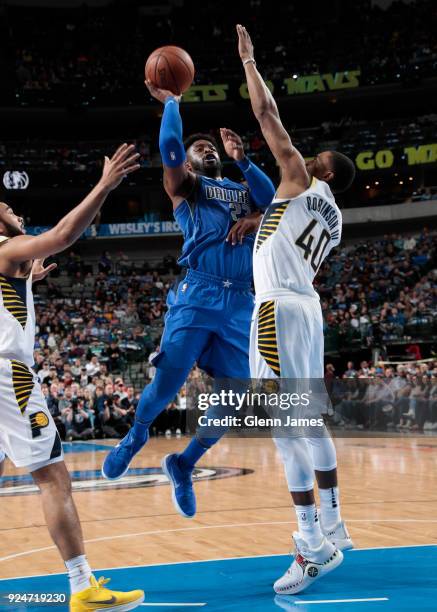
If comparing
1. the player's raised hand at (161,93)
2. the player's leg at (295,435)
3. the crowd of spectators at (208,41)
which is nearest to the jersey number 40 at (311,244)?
the player's leg at (295,435)

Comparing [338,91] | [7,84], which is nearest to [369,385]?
[338,91]

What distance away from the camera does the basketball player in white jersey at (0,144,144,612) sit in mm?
3938

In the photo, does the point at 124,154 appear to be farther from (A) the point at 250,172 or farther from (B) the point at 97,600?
(B) the point at 97,600

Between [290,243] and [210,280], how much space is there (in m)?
0.79

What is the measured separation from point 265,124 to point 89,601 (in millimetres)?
2771

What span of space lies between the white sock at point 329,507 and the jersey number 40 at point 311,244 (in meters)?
1.44

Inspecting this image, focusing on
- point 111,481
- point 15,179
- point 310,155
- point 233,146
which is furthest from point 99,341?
point 233,146

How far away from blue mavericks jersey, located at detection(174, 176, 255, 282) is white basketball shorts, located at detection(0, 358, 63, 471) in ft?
5.21

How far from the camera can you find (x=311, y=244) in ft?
15.4

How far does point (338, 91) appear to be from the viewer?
2992 centimetres

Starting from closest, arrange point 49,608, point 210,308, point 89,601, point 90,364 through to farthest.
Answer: point 89,601, point 49,608, point 210,308, point 90,364

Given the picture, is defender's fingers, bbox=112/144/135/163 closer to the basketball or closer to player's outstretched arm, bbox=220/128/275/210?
player's outstretched arm, bbox=220/128/275/210

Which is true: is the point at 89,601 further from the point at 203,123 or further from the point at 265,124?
the point at 203,123

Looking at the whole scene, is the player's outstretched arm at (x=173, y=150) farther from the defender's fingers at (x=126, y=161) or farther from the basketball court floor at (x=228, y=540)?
the basketball court floor at (x=228, y=540)
